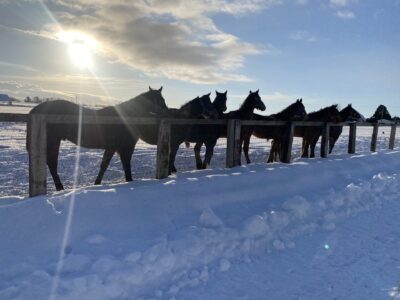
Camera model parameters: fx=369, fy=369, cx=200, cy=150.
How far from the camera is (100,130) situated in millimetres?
7090

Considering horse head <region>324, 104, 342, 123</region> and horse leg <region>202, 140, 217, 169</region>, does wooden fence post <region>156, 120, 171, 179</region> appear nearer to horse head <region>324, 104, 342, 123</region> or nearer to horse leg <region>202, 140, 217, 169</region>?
horse leg <region>202, 140, 217, 169</region>

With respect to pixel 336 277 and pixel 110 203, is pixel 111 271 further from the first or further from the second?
pixel 336 277

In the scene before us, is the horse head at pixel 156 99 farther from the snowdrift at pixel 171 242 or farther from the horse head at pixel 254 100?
the horse head at pixel 254 100

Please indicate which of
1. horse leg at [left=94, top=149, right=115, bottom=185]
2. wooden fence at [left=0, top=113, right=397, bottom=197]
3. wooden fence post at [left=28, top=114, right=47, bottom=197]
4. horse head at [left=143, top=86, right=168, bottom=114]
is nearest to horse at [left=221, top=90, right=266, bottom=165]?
wooden fence at [left=0, top=113, right=397, bottom=197]

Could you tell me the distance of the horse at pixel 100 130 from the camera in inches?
261

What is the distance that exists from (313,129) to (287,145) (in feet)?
10.3

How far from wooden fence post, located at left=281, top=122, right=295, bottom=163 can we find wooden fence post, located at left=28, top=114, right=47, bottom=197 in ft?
21.6

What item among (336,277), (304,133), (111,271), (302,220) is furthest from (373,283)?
(304,133)

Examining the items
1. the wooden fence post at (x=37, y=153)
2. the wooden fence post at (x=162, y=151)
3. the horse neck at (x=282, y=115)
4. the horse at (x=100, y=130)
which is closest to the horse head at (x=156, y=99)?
the horse at (x=100, y=130)

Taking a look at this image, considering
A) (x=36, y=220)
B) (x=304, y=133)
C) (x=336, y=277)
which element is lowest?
(x=336, y=277)

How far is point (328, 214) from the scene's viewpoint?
18.8 feet

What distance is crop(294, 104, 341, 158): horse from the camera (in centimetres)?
1248

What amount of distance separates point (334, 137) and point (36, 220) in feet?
39.7

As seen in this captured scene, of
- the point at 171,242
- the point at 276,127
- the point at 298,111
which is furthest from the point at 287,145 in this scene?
the point at 171,242
